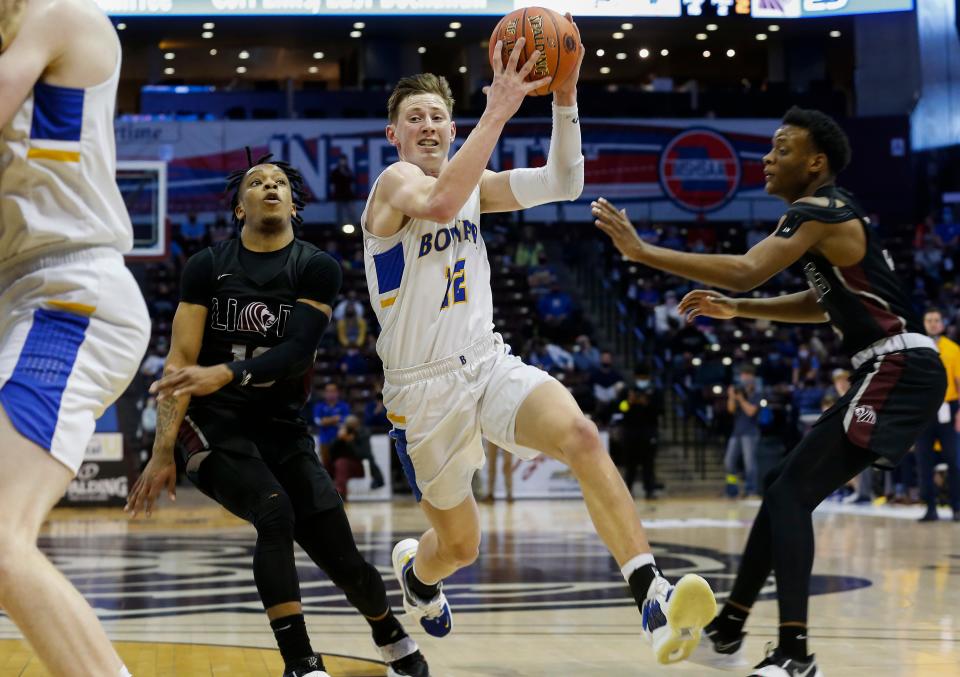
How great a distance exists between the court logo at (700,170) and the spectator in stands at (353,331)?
8.57 m

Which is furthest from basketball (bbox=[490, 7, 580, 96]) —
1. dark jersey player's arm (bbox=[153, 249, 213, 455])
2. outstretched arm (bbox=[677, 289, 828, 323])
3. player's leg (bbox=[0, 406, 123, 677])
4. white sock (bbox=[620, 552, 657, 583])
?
player's leg (bbox=[0, 406, 123, 677])

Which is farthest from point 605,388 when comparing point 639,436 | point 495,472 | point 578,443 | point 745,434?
point 578,443

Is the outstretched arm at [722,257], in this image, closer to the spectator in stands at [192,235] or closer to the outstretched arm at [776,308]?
the outstretched arm at [776,308]

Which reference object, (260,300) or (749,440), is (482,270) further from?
(749,440)

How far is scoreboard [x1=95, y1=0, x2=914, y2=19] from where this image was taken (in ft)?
77.4

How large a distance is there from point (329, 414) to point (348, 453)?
1.05 m

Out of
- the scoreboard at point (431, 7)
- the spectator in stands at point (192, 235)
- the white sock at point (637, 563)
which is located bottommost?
the white sock at point (637, 563)

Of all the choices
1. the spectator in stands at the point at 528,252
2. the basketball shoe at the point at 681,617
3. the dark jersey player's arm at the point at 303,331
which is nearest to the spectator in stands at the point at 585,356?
the spectator in stands at the point at 528,252

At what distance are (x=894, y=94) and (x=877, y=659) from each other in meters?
25.6

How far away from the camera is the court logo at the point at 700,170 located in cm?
2600

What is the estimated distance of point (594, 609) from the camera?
6.88 metres

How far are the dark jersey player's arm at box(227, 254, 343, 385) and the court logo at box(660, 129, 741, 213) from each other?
21.6 metres

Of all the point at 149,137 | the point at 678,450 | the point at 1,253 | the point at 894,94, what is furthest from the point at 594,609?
the point at 894,94

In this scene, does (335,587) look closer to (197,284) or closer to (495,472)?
(197,284)
